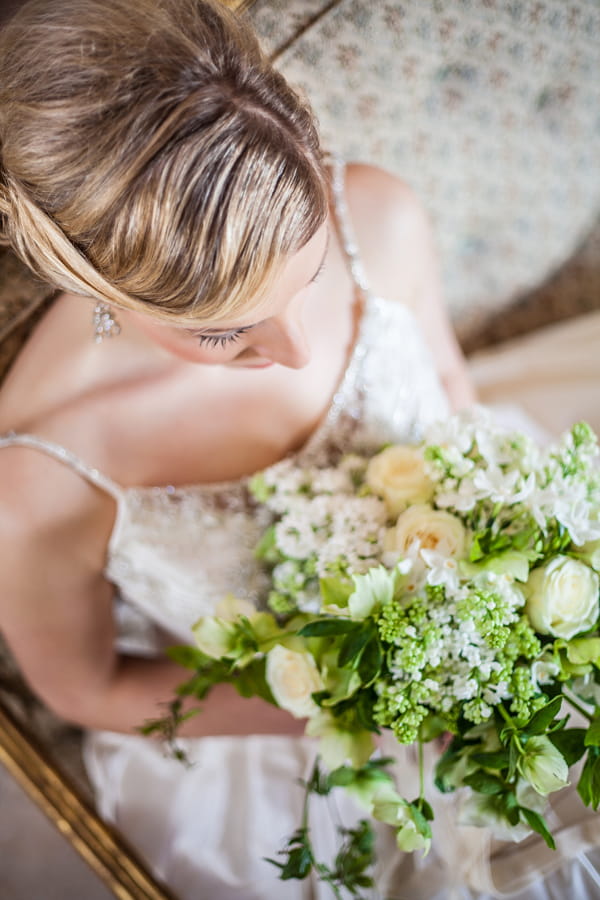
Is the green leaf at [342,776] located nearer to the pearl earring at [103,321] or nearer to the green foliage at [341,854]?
the green foliage at [341,854]

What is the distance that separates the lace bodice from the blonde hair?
40 cm

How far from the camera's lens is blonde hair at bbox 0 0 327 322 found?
22.9 inches

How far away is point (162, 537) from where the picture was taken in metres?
1.02

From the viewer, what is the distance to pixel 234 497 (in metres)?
1.00

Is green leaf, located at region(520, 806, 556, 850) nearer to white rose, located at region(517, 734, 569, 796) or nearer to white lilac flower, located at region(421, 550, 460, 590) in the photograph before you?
white rose, located at region(517, 734, 569, 796)

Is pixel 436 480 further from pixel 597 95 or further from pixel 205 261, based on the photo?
pixel 597 95

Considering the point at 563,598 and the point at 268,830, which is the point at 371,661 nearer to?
the point at 563,598

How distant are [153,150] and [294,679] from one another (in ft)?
1.65

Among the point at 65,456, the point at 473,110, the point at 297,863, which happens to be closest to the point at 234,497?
the point at 65,456

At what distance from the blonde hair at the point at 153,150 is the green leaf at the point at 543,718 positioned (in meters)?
0.47

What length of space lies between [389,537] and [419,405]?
1.48 ft

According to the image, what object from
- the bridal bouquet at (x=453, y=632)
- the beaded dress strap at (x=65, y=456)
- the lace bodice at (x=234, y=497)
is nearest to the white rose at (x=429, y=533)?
the bridal bouquet at (x=453, y=632)

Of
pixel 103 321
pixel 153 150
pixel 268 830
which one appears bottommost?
pixel 268 830

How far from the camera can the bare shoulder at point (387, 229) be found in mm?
1116
